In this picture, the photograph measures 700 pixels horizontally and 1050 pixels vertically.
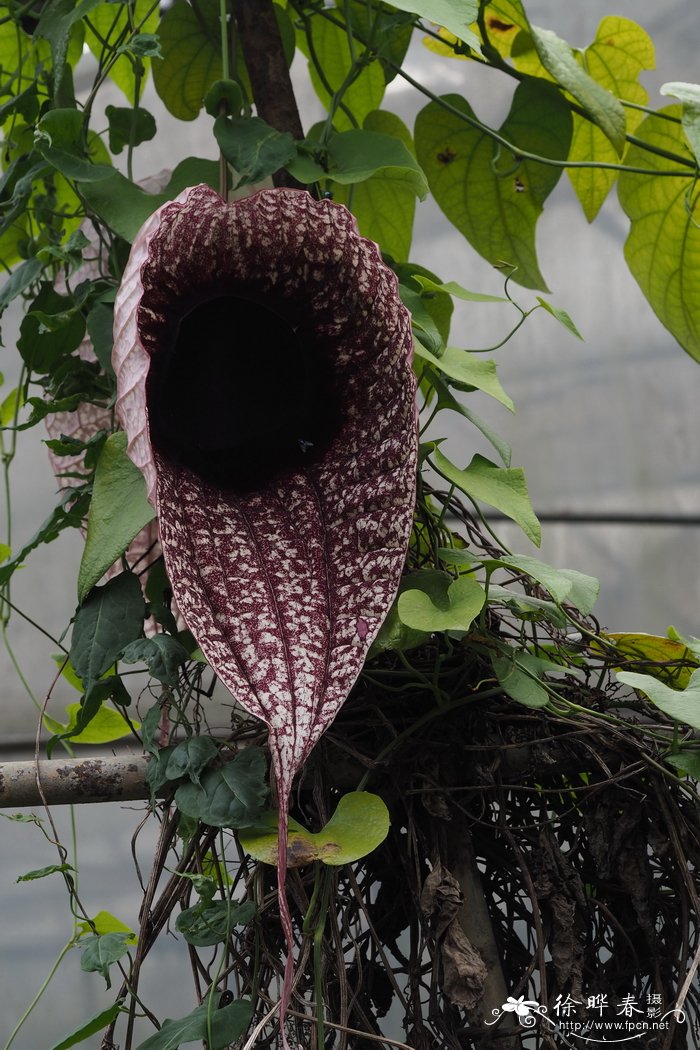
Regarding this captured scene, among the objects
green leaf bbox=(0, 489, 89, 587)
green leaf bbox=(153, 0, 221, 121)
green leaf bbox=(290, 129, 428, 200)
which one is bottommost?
green leaf bbox=(0, 489, 89, 587)

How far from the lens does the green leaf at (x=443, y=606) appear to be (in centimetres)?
42

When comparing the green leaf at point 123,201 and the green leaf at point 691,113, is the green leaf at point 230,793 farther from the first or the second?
the green leaf at point 691,113

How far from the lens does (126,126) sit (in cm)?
59

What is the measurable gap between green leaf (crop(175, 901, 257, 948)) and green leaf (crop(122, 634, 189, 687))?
103 millimetres

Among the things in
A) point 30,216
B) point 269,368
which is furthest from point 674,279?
point 30,216

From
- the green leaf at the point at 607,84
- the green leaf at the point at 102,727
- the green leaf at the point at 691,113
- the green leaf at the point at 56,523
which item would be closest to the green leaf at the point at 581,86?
the green leaf at the point at 691,113

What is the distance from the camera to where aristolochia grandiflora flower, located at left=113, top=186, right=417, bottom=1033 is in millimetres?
393

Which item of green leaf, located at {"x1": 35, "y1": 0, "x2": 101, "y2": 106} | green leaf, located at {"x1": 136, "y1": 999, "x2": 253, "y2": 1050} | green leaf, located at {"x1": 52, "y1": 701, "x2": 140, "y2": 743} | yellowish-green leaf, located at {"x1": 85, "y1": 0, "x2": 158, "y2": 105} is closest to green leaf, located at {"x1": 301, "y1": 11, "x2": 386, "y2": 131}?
yellowish-green leaf, located at {"x1": 85, "y1": 0, "x2": 158, "y2": 105}

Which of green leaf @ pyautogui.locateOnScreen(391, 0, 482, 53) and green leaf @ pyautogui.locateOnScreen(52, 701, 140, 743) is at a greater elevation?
green leaf @ pyautogui.locateOnScreen(391, 0, 482, 53)

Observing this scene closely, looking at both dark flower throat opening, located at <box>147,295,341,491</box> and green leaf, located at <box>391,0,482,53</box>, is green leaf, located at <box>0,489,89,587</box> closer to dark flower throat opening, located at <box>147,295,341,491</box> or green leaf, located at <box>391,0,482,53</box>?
dark flower throat opening, located at <box>147,295,341,491</box>

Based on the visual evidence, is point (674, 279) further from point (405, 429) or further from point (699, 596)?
point (699, 596)

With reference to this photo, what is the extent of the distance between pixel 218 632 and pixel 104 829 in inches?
32.3

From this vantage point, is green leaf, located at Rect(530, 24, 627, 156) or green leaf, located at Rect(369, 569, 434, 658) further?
green leaf, located at Rect(530, 24, 627, 156)

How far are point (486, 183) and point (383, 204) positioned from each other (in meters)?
0.08
